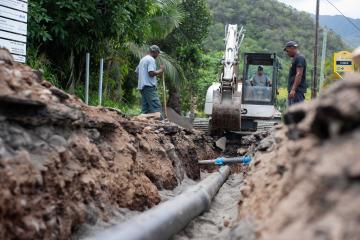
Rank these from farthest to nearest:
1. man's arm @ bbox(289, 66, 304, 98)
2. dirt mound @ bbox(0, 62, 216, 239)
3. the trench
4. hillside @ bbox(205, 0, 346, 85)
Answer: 1. hillside @ bbox(205, 0, 346, 85)
2. man's arm @ bbox(289, 66, 304, 98)
3. the trench
4. dirt mound @ bbox(0, 62, 216, 239)

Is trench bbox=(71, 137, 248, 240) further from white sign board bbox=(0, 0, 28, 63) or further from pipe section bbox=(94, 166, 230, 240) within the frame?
white sign board bbox=(0, 0, 28, 63)

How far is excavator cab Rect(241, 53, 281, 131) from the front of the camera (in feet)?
45.8

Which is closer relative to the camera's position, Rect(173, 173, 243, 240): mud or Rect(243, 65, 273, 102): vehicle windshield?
Rect(173, 173, 243, 240): mud

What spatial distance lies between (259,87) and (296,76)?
487 centimetres

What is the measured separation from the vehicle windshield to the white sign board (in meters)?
7.88

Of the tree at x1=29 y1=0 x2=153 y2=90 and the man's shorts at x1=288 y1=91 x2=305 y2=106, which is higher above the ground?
the tree at x1=29 y1=0 x2=153 y2=90

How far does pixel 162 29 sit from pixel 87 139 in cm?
1422

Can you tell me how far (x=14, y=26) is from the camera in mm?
7301

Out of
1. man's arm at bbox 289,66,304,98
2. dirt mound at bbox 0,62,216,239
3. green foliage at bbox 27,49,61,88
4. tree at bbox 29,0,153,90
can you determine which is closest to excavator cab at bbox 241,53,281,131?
tree at bbox 29,0,153,90

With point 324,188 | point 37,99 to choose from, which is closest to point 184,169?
point 37,99

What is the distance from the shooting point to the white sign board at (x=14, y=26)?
7.16 meters

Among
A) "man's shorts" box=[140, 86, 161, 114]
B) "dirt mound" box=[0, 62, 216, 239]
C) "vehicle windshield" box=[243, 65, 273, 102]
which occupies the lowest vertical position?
"dirt mound" box=[0, 62, 216, 239]

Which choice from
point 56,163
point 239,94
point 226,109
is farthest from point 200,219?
point 239,94

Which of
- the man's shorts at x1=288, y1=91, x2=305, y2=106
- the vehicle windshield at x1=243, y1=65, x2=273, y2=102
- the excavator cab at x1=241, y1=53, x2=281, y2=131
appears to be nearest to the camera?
the man's shorts at x1=288, y1=91, x2=305, y2=106
